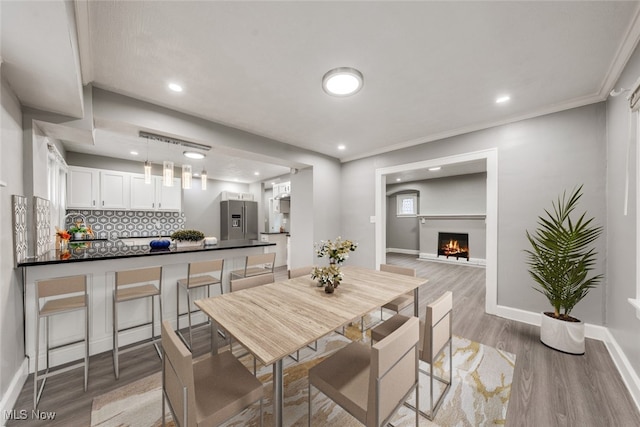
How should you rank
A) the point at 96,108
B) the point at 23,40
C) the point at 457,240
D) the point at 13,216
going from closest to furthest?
the point at 23,40
the point at 13,216
the point at 96,108
the point at 457,240

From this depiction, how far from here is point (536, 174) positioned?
2.70 metres

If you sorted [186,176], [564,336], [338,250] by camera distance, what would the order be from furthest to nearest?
[186,176], [564,336], [338,250]

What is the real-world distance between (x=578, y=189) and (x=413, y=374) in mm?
2721

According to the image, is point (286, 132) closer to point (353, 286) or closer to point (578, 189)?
point (353, 286)

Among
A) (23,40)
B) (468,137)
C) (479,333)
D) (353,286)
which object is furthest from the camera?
(468,137)

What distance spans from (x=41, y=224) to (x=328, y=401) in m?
3.12

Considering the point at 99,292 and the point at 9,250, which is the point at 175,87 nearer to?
the point at 9,250

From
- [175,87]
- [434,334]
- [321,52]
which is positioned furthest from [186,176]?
[434,334]

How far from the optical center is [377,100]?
8.05ft

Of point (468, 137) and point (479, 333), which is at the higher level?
point (468, 137)

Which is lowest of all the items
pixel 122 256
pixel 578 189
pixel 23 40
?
pixel 122 256

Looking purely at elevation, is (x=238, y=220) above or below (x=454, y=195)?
below

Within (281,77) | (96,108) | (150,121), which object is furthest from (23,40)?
(281,77)

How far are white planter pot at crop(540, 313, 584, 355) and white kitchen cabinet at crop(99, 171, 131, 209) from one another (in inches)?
279
